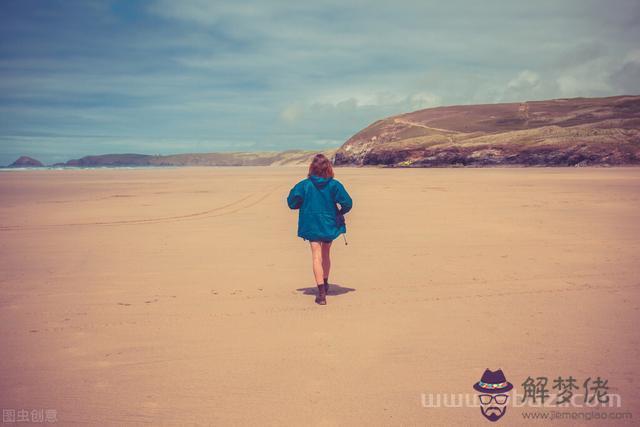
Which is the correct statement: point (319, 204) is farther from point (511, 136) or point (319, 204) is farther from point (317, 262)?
point (511, 136)

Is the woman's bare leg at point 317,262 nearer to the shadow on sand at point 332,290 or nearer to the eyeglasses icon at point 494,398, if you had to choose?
the shadow on sand at point 332,290

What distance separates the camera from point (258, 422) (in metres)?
3.28

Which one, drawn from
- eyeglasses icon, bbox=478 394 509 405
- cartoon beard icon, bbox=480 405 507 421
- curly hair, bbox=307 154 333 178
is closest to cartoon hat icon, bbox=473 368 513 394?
eyeglasses icon, bbox=478 394 509 405

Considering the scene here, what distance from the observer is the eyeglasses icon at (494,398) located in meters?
3.54

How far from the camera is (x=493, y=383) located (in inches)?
147

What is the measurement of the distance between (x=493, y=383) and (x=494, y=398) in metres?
0.18

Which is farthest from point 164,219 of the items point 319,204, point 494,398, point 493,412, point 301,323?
point 493,412

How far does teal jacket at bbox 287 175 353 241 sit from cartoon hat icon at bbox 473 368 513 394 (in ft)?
8.99

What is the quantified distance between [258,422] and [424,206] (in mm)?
13822

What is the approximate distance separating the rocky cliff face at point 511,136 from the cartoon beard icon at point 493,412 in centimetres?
6380

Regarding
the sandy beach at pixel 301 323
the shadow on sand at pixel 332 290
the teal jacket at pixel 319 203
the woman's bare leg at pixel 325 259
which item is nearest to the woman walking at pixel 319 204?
the teal jacket at pixel 319 203

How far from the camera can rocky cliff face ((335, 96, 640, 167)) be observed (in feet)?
205

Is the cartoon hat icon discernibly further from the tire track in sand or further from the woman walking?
the tire track in sand

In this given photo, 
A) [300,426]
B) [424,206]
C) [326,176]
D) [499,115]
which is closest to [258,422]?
[300,426]
